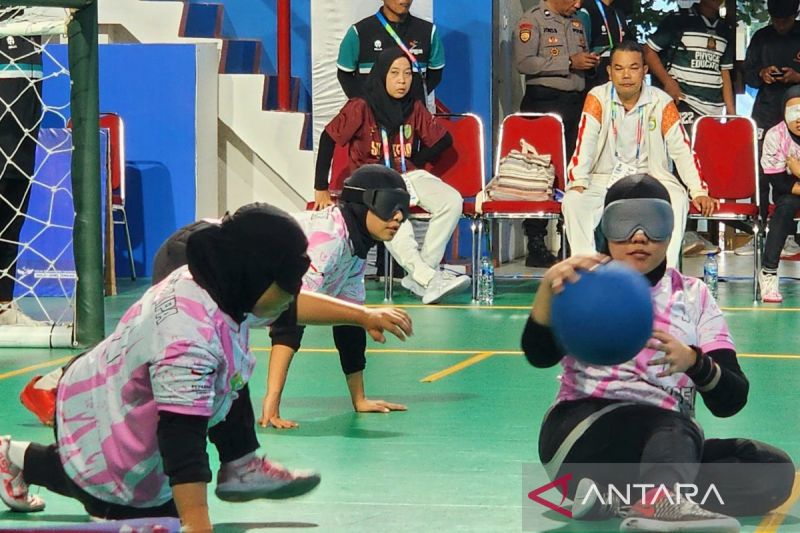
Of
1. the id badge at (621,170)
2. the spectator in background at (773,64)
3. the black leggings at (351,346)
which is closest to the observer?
the black leggings at (351,346)

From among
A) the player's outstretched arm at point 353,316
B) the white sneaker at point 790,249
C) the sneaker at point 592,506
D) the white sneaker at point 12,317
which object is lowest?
the white sneaker at point 790,249

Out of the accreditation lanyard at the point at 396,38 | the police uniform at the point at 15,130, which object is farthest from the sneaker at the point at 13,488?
the accreditation lanyard at the point at 396,38

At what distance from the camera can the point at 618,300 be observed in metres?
3.35

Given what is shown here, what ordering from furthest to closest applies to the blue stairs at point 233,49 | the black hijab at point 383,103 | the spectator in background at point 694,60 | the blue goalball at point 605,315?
the blue stairs at point 233,49 → the spectator in background at point 694,60 → the black hijab at point 383,103 → the blue goalball at point 605,315

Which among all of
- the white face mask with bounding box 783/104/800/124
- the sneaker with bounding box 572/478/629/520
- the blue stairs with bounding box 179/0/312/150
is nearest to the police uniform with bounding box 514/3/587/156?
the white face mask with bounding box 783/104/800/124

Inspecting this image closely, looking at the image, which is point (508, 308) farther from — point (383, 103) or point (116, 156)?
point (116, 156)

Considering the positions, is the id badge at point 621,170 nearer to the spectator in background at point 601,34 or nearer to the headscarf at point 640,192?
the spectator in background at point 601,34

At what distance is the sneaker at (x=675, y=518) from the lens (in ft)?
Result: 11.6

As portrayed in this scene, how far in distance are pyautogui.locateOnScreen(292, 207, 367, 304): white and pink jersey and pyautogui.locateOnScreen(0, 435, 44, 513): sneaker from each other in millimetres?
1628

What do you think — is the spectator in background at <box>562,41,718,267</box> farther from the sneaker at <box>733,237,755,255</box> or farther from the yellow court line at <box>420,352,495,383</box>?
the sneaker at <box>733,237,755,255</box>

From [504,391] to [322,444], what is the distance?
137 centimetres

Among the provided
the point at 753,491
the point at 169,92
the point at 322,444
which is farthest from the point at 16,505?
the point at 169,92

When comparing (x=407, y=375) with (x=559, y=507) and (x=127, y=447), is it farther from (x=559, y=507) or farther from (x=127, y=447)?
(x=127, y=447)

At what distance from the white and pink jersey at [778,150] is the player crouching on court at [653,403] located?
6.55 metres
